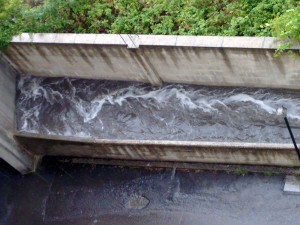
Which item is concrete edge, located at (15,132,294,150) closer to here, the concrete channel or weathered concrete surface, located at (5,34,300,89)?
the concrete channel

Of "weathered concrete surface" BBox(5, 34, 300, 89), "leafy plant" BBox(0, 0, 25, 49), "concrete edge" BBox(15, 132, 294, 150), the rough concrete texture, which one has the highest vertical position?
"leafy plant" BBox(0, 0, 25, 49)

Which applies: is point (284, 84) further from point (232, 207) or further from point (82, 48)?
point (82, 48)

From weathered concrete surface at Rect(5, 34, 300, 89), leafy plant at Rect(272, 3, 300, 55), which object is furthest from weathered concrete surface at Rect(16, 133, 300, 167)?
leafy plant at Rect(272, 3, 300, 55)

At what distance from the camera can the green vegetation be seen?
14.3m

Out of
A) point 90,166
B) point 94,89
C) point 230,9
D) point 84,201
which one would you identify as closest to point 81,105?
point 94,89

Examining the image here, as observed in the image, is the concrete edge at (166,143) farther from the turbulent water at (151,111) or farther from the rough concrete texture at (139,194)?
the rough concrete texture at (139,194)

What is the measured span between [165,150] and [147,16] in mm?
3742

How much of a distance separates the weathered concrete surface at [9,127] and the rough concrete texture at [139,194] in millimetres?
519

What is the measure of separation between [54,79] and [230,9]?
5.89 metres

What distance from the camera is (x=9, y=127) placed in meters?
16.5

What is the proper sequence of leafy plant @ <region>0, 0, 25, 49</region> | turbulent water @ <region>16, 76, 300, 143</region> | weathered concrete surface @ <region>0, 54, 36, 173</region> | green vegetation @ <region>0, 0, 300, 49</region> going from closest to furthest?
green vegetation @ <region>0, 0, 300, 49</region>
turbulent water @ <region>16, 76, 300, 143</region>
leafy plant @ <region>0, 0, 25, 49</region>
weathered concrete surface @ <region>0, 54, 36, 173</region>

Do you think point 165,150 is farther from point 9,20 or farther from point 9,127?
point 9,20

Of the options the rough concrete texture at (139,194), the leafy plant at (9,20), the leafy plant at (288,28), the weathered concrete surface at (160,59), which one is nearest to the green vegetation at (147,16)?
the leafy plant at (9,20)

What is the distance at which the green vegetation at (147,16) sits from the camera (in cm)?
1429
